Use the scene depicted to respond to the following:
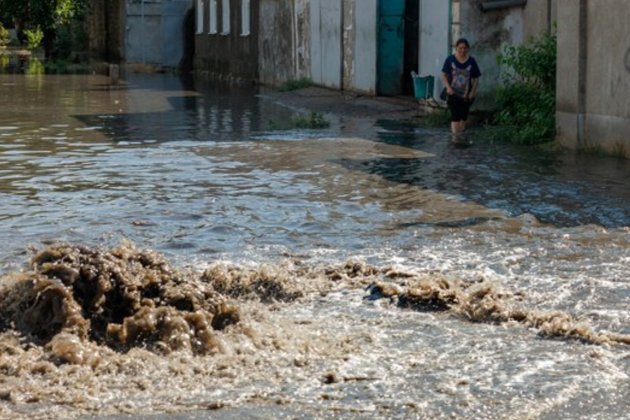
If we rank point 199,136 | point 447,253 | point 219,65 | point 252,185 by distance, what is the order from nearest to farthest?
point 447,253
point 252,185
point 199,136
point 219,65

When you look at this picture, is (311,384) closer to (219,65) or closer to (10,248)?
(10,248)

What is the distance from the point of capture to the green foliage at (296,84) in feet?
93.7

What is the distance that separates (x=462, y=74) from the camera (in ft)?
58.6

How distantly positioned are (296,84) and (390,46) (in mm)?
5258

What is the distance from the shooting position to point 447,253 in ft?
29.7

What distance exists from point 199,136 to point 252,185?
5725 mm

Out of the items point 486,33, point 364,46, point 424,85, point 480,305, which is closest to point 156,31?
point 364,46

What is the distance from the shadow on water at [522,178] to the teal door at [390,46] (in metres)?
6.97

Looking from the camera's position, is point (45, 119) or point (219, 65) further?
point (219, 65)

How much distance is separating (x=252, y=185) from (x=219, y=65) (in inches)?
1080

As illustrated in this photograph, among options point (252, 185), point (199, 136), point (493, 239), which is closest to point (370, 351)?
point (493, 239)

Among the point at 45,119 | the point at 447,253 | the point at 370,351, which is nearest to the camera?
the point at 370,351

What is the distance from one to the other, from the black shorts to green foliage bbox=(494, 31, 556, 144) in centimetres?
55

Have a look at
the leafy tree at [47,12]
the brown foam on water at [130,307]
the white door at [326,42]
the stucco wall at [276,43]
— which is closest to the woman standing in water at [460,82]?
the white door at [326,42]
